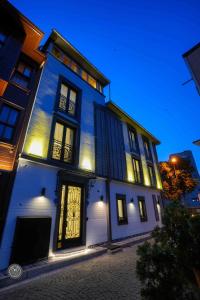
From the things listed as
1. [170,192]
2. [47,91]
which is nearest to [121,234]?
[47,91]

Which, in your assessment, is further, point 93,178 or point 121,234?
point 121,234

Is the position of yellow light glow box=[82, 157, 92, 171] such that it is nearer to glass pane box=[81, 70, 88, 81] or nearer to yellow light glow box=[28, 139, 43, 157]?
yellow light glow box=[28, 139, 43, 157]

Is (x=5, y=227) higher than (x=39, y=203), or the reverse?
(x=39, y=203)

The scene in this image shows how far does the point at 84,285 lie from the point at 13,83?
904cm

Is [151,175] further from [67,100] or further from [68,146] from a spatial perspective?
[67,100]

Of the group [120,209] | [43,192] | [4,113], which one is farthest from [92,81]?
[120,209]

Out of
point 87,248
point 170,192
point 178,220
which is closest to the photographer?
point 178,220

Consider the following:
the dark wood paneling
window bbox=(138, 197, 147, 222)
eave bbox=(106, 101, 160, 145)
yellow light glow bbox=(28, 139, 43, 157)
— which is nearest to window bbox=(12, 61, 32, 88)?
yellow light glow bbox=(28, 139, 43, 157)

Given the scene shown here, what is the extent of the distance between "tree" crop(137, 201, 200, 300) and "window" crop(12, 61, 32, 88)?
9563mm

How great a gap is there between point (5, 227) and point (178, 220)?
5979mm

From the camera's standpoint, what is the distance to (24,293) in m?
3.88

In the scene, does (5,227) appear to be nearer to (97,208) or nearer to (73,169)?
(73,169)

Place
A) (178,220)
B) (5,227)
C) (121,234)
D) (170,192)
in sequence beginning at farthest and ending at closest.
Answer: (170,192) → (121,234) → (5,227) → (178,220)

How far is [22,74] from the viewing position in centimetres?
869
